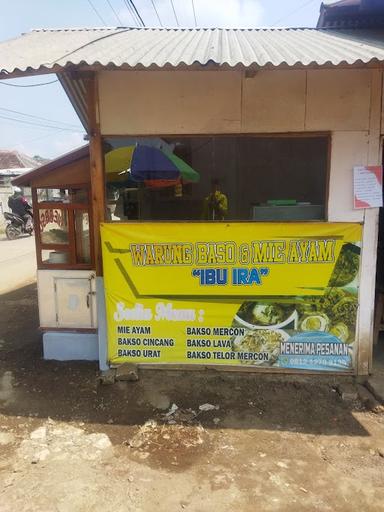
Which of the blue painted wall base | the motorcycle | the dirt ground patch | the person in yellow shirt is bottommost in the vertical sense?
the dirt ground patch

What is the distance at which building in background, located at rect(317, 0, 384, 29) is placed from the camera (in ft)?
16.5

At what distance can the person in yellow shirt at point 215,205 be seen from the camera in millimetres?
4281

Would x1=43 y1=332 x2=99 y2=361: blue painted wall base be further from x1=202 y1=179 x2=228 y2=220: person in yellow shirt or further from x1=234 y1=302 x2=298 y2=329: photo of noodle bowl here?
x1=202 y1=179 x2=228 y2=220: person in yellow shirt

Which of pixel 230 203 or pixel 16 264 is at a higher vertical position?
pixel 230 203

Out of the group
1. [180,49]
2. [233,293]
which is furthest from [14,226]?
[233,293]

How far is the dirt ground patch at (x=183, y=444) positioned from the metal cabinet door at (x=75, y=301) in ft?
1.71

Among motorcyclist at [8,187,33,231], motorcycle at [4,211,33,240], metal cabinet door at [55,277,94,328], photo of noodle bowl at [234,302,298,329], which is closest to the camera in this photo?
photo of noodle bowl at [234,302,298,329]

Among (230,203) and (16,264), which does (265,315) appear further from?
(16,264)

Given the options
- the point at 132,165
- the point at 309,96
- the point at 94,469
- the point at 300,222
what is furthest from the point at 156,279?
the point at 309,96

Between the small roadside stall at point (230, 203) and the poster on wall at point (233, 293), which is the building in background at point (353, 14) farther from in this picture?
the poster on wall at point (233, 293)

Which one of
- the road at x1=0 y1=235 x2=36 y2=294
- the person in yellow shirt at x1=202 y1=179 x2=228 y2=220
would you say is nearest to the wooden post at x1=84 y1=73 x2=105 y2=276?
the person in yellow shirt at x1=202 y1=179 x2=228 y2=220

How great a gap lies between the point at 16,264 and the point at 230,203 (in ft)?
27.0

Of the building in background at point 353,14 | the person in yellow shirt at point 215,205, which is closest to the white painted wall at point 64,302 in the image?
the person in yellow shirt at point 215,205

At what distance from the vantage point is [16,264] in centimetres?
1079
